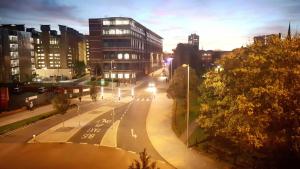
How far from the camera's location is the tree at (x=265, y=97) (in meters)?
21.1

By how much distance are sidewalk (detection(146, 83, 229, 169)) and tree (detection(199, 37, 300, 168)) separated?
4.24 metres

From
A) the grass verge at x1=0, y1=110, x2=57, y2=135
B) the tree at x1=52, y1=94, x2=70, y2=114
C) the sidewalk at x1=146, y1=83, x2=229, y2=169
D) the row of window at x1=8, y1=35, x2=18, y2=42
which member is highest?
the row of window at x1=8, y1=35, x2=18, y2=42

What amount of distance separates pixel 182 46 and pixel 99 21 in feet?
110

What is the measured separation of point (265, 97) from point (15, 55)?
10762 centimetres

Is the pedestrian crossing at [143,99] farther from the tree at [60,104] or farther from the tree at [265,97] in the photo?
the tree at [265,97]

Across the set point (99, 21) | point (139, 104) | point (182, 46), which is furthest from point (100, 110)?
point (99, 21)

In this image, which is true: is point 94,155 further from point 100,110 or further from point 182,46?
point 182,46

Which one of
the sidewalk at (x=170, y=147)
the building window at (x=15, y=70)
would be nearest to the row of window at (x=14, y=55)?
the building window at (x=15, y=70)

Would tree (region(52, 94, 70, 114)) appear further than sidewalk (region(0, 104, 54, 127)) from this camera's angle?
No

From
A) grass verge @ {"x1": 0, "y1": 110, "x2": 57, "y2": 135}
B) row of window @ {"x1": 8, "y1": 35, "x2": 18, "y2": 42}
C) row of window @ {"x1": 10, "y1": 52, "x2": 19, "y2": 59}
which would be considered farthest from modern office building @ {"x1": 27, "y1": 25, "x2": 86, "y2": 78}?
grass verge @ {"x1": 0, "y1": 110, "x2": 57, "y2": 135}

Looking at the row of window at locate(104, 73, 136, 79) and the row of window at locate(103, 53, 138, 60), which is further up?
the row of window at locate(103, 53, 138, 60)

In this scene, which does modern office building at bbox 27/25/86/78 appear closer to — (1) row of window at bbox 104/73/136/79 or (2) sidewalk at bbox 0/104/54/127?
(1) row of window at bbox 104/73/136/79

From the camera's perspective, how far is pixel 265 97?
2167 cm

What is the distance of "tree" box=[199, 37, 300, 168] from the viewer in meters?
21.1
